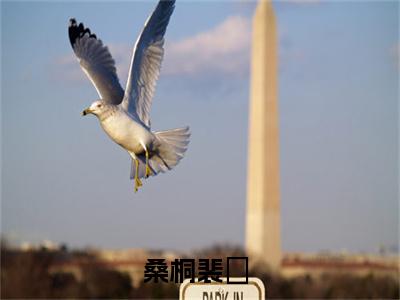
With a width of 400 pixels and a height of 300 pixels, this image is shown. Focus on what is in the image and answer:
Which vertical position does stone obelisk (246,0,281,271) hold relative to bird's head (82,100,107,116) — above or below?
above

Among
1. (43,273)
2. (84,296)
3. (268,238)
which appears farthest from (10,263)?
(268,238)

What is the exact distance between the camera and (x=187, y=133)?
3.23 m

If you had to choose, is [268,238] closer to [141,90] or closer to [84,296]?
[84,296]

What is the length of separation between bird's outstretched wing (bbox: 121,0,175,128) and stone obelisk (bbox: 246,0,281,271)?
16678 mm

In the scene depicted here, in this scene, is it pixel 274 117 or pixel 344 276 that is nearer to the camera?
pixel 344 276

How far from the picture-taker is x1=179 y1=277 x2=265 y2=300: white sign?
2.88 meters

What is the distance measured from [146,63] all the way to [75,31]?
0.23 m

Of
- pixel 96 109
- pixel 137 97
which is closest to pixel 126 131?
pixel 96 109

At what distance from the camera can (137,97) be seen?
126 inches

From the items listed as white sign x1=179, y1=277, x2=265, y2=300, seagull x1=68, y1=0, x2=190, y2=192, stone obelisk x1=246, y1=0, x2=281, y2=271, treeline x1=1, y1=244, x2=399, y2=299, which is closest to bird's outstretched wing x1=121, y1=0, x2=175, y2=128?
seagull x1=68, y1=0, x2=190, y2=192

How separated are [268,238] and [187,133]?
1837 cm

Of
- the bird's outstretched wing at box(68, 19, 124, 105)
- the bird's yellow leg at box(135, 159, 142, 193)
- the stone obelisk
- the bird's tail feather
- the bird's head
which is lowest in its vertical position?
the bird's yellow leg at box(135, 159, 142, 193)

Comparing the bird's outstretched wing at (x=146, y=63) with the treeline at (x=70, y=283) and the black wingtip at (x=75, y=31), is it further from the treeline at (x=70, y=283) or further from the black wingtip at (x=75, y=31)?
the treeline at (x=70, y=283)

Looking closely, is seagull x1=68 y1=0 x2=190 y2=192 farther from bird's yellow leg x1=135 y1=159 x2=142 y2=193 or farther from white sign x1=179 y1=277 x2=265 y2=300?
white sign x1=179 y1=277 x2=265 y2=300
